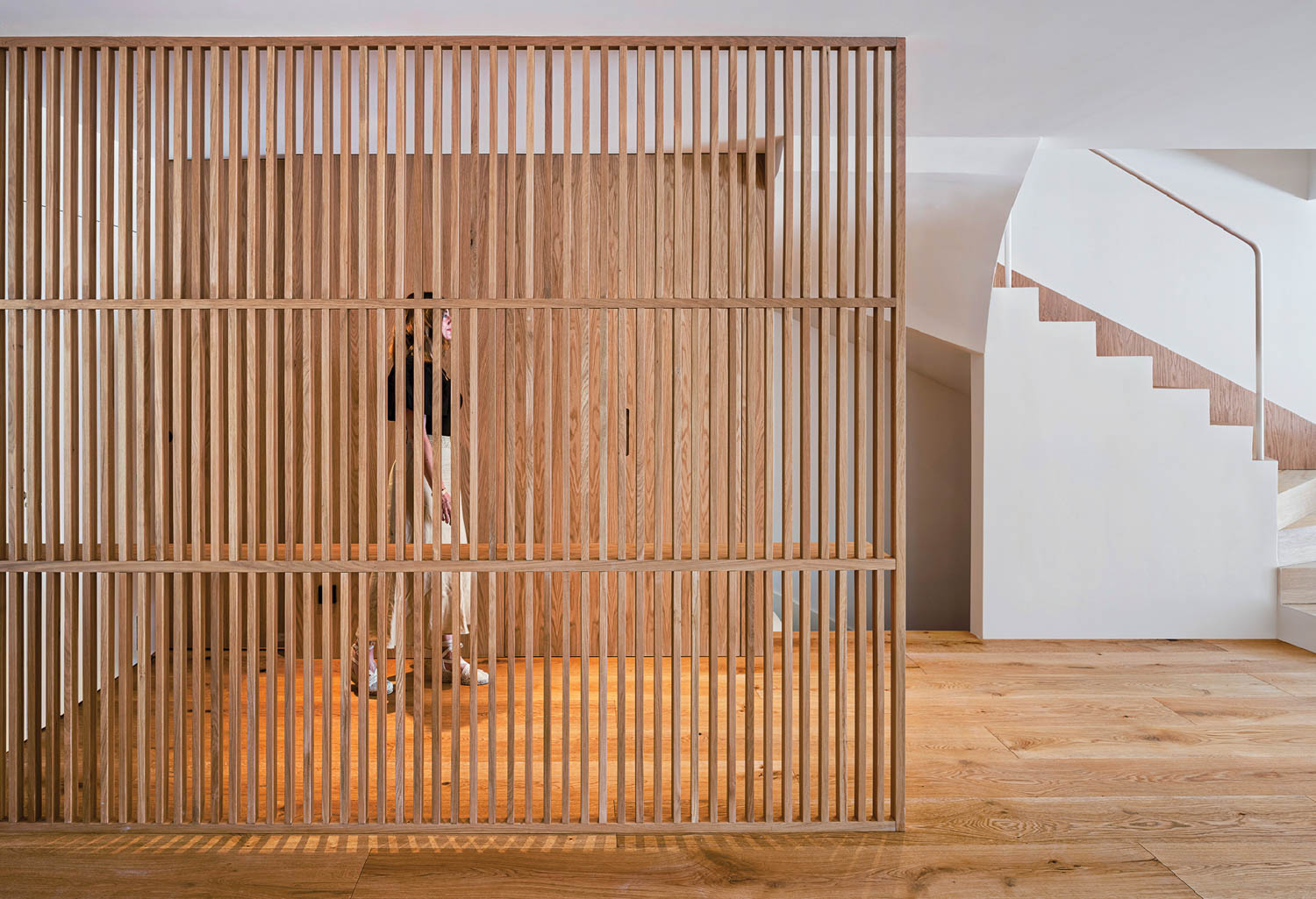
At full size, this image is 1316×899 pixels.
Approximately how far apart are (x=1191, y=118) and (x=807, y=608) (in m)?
2.50

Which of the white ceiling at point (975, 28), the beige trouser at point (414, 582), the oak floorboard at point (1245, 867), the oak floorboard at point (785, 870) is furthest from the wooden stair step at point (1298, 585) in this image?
the beige trouser at point (414, 582)

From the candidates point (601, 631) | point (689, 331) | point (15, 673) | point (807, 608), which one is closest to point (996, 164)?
point (689, 331)

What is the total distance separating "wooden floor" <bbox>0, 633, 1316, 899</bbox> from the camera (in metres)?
2.04

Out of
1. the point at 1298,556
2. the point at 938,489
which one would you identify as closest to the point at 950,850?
the point at 1298,556

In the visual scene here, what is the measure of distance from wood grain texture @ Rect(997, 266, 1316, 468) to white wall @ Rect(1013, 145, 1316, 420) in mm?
461

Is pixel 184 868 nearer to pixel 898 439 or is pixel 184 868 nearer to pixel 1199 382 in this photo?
pixel 898 439

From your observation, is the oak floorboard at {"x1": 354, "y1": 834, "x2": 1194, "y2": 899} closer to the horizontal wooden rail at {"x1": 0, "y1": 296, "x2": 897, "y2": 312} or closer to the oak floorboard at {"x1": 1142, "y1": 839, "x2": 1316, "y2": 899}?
the oak floorboard at {"x1": 1142, "y1": 839, "x2": 1316, "y2": 899}

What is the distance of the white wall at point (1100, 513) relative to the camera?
4297mm

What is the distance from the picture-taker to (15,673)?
2332 mm

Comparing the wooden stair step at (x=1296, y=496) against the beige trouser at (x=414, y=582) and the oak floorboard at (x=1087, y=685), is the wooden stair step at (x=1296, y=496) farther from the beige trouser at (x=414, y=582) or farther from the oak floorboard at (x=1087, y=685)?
the beige trouser at (x=414, y=582)

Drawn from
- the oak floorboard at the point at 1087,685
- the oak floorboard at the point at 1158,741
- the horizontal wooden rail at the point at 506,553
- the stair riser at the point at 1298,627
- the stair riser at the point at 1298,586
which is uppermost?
the horizontal wooden rail at the point at 506,553

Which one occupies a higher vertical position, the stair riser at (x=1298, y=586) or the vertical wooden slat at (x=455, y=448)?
the vertical wooden slat at (x=455, y=448)

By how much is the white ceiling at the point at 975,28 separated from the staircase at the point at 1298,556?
2.22m

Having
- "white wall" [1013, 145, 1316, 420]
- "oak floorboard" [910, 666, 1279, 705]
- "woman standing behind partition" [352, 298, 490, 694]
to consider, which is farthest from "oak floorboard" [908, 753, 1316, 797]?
"white wall" [1013, 145, 1316, 420]
